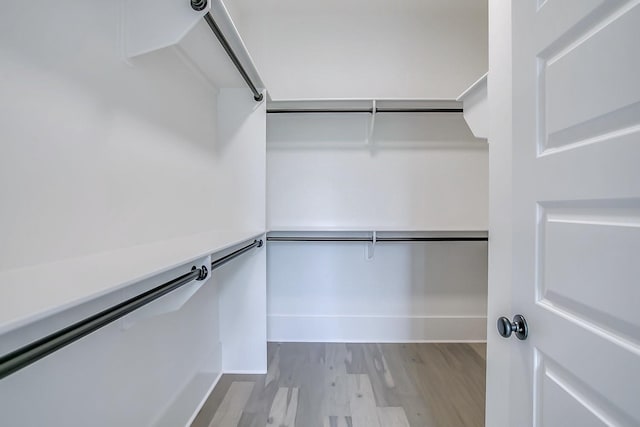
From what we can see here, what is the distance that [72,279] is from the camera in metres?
0.61

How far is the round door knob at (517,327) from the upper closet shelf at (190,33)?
51.2 inches

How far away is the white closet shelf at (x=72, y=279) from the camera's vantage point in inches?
17.0

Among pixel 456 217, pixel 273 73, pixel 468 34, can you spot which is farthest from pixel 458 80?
pixel 273 73

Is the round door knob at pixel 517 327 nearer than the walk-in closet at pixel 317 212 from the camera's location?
No

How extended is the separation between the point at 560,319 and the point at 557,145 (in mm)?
373

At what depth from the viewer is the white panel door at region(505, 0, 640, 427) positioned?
0.48 metres

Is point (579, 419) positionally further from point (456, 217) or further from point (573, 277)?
point (456, 217)

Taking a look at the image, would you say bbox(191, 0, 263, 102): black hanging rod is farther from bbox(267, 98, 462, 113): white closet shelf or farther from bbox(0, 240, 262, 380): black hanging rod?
bbox(0, 240, 262, 380): black hanging rod

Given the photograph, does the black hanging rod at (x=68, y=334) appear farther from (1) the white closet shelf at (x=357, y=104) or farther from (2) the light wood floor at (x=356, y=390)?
(1) the white closet shelf at (x=357, y=104)

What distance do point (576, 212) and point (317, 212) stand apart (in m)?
1.91

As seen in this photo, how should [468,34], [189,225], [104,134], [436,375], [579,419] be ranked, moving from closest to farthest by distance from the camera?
[579,419], [104,134], [189,225], [436,375], [468,34]

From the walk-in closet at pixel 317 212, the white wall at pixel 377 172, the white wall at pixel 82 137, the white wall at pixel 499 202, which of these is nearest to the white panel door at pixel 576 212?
the walk-in closet at pixel 317 212

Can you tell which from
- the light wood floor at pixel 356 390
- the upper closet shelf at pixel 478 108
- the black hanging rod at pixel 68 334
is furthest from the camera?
the light wood floor at pixel 356 390

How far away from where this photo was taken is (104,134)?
924 mm
